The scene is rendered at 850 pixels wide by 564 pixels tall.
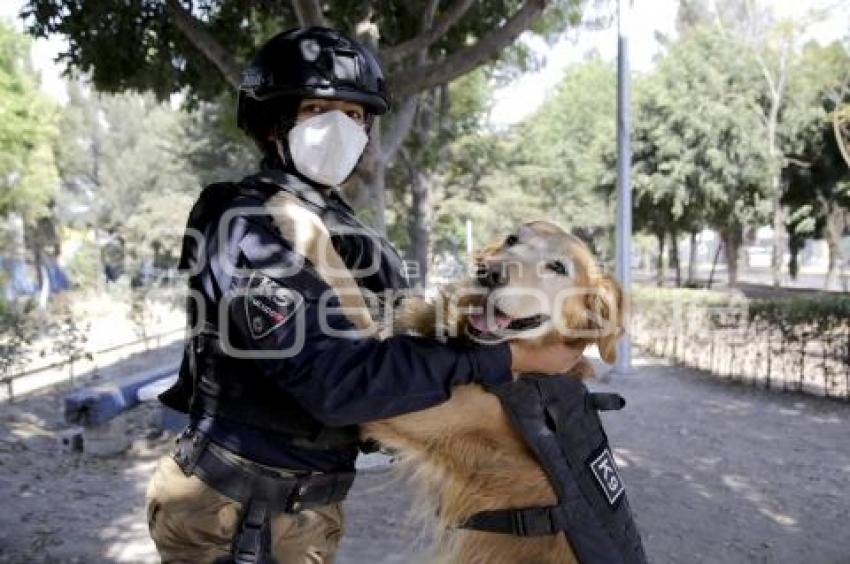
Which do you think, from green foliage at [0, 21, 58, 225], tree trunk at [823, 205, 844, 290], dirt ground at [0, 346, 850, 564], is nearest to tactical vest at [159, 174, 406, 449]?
dirt ground at [0, 346, 850, 564]

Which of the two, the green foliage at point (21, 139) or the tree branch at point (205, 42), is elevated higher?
the green foliage at point (21, 139)

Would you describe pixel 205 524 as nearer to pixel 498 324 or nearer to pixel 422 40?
pixel 498 324

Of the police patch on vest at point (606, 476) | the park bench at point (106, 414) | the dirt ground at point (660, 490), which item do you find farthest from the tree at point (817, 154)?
the police patch on vest at point (606, 476)

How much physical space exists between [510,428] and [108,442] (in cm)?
622

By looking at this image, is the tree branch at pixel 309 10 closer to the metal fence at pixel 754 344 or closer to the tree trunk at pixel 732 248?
the metal fence at pixel 754 344

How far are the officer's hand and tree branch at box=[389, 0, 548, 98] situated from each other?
5.20 meters

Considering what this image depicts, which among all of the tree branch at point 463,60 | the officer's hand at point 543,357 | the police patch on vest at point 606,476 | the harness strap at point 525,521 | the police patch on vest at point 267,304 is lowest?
the harness strap at point 525,521

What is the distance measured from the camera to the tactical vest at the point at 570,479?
1.89m

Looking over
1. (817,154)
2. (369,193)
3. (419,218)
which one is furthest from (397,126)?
(817,154)

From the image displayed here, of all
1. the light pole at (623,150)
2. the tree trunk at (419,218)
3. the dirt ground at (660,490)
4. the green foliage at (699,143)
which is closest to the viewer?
the dirt ground at (660,490)

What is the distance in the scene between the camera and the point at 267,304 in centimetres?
157

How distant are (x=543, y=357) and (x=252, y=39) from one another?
7908mm

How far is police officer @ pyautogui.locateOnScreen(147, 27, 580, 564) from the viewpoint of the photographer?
157cm

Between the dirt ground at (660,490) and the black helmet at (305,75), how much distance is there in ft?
4.67
